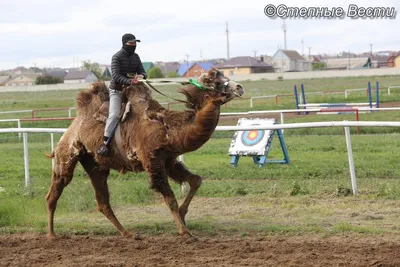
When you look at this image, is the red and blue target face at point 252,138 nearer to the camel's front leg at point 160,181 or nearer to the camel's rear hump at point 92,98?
the camel's rear hump at point 92,98

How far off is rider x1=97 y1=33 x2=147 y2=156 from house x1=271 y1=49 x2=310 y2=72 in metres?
134

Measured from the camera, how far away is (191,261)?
795 cm

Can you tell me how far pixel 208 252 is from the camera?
8398mm

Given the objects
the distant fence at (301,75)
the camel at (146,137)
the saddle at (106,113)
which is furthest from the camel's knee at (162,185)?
the distant fence at (301,75)

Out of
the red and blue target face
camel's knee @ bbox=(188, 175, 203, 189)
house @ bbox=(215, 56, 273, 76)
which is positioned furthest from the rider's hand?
house @ bbox=(215, 56, 273, 76)

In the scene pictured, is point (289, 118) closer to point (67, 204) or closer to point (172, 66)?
point (67, 204)

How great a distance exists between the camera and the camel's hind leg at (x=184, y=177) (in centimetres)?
981

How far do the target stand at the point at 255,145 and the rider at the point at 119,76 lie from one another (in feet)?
19.6

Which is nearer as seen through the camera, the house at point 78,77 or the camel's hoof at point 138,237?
the camel's hoof at point 138,237

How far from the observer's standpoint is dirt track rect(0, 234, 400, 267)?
769 centimetres

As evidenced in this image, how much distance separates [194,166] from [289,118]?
14043 mm

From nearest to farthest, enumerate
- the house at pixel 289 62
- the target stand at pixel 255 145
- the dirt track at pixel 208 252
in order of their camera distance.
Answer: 1. the dirt track at pixel 208 252
2. the target stand at pixel 255 145
3. the house at pixel 289 62

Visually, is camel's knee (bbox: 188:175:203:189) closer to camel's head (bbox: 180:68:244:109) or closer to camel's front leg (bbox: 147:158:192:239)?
camel's front leg (bbox: 147:158:192:239)

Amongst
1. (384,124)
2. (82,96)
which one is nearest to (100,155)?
(82,96)
